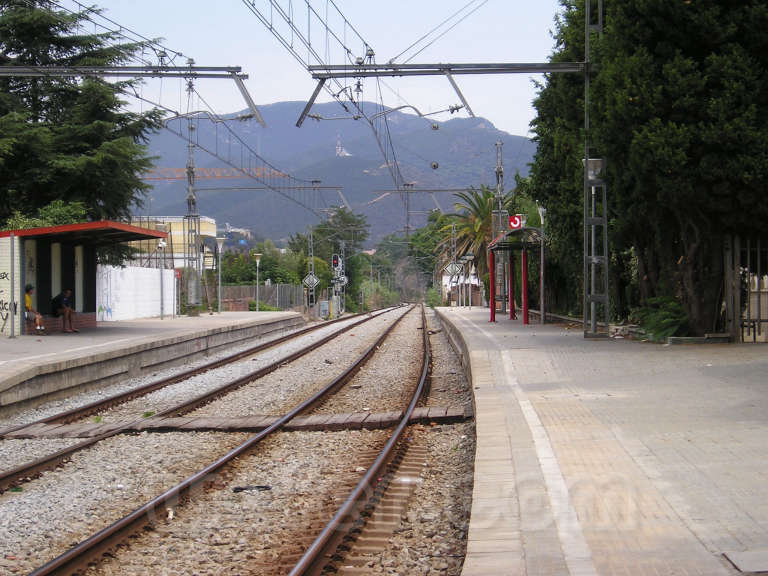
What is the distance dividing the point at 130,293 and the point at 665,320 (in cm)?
2289

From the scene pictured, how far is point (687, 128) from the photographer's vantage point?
15.6m

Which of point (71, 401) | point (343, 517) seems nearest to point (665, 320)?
point (71, 401)

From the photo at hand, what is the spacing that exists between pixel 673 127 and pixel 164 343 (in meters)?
11.6

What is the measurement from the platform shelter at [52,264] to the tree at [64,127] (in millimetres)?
7076

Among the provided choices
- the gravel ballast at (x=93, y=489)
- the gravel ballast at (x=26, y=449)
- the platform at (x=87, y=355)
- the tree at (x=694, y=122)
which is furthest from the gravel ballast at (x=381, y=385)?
the tree at (x=694, y=122)

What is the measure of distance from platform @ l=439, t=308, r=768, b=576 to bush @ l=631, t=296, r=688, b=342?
4.93m

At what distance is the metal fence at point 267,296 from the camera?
2095 inches

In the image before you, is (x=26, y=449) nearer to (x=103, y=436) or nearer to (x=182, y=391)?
(x=103, y=436)

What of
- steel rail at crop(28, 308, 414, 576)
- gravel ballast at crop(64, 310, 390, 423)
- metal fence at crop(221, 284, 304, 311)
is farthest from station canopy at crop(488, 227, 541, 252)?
metal fence at crop(221, 284, 304, 311)

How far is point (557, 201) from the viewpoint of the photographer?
25.1 metres

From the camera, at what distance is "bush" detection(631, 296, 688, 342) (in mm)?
17578

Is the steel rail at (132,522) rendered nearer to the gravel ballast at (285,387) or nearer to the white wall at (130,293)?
the gravel ballast at (285,387)

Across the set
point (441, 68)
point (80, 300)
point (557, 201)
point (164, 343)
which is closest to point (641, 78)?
point (441, 68)

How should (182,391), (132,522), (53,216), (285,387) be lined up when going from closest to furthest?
(132,522) → (182,391) → (285,387) → (53,216)
